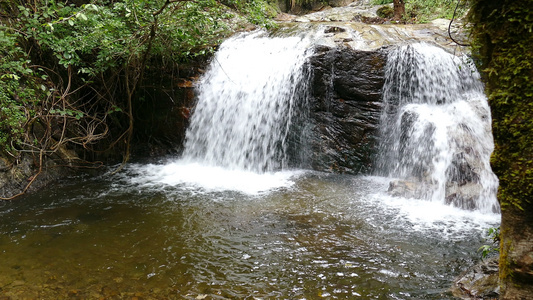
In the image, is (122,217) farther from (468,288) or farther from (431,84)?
(431,84)

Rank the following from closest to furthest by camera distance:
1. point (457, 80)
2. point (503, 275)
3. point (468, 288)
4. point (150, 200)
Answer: point (503, 275), point (468, 288), point (150, 200), point (457, 80)

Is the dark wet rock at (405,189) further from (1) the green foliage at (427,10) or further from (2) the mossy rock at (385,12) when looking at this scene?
(2) the mossy rock at (385,12)

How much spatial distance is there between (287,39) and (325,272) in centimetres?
683

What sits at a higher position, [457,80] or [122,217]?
[457,80]

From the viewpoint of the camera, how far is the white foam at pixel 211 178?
6601mm

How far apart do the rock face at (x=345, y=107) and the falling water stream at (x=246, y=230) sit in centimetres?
38

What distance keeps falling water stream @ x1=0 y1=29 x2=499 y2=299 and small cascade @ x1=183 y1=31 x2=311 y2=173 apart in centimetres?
3

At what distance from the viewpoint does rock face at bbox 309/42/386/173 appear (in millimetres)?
7344

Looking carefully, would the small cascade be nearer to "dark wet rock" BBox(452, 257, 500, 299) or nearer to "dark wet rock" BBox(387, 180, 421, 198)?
"dark wet rock" BBox(387, 180, 421, 198)

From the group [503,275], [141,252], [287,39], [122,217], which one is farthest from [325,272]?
[287,39]

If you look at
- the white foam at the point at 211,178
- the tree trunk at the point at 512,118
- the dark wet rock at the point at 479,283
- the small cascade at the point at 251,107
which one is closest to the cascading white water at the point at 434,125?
the small cascade at the point at 251,107

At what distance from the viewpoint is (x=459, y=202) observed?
5418 mm

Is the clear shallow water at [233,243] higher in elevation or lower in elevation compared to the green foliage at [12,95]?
lower

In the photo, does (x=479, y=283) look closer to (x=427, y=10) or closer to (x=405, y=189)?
(x=405, y=189)
